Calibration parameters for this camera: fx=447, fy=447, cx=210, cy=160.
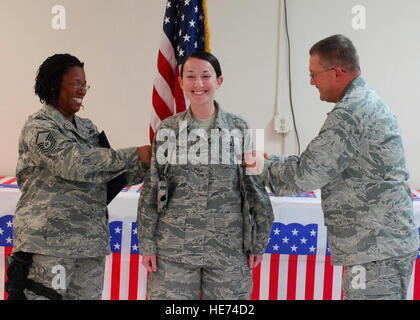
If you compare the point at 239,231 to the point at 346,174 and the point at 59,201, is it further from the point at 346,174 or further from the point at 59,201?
the point at 59,201

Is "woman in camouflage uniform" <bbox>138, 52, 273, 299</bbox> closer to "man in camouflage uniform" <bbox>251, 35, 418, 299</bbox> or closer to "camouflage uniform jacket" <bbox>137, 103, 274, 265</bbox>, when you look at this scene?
"camouflage uniform jacket" <bbox>137, 103, 274, 265</bbox>

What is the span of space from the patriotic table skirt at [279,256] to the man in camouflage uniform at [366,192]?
957mm

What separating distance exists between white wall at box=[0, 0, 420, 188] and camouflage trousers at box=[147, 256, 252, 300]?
5.77ft

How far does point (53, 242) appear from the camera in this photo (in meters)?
1.82

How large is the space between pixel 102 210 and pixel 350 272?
3.54 feet

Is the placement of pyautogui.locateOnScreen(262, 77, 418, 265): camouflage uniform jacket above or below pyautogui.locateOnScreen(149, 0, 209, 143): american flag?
below

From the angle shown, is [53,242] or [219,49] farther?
[219,49]

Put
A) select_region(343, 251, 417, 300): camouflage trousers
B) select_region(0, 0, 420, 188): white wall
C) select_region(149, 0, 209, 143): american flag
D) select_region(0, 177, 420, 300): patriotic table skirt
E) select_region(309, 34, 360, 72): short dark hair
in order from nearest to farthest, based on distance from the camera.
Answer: select_region(343, 251, 417, 300): camouflage trousers, select_region(309, 34, 360, 72): short dark hair, select_region(149, 0, 209, 143): american flag, select_region(0, 177, 420, 300): patriotic table skirt, select_region(0, 0, 420, 188): white wall

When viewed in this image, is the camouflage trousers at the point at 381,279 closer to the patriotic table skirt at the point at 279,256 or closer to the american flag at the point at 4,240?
the patriotic table skirt at the point at 279,256

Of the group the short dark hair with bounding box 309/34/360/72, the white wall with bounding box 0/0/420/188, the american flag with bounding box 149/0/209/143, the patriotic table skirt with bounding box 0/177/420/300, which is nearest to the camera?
the short dark hair with bounding box 309/34/360/72

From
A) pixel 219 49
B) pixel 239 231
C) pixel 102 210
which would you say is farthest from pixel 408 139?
pixel 102 210

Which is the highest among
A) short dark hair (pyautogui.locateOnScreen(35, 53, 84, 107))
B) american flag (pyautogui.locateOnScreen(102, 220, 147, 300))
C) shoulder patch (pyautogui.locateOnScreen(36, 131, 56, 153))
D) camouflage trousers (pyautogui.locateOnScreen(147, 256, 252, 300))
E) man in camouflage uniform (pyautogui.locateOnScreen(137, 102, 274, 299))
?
short dark hair (pyautogui.locateOnScreen(35, 53, 84, 107))

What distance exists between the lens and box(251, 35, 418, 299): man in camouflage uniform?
1728 millimetres

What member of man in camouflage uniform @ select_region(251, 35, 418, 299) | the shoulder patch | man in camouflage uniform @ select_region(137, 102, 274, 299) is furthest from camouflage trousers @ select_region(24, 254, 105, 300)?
man in camouflage uniform @ select_region(251, 35, 418, 299)
